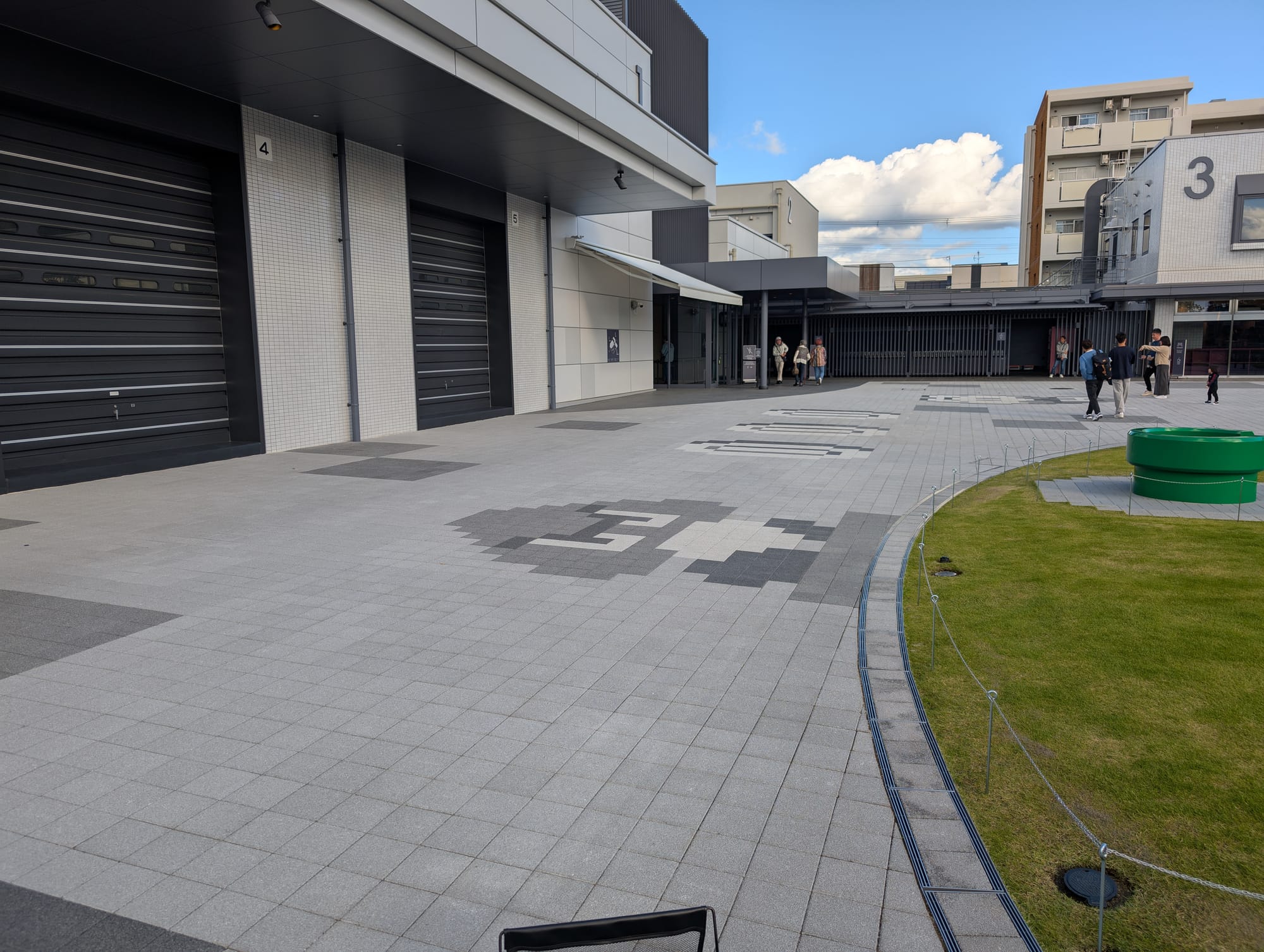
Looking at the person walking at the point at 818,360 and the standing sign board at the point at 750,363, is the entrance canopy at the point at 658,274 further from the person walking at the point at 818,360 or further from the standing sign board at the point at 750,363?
the person walking at the point at 818,360

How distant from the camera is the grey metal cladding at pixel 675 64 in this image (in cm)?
2753

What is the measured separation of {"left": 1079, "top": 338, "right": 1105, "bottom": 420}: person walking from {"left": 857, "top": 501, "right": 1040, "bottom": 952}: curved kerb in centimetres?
1527

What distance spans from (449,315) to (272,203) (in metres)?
5.80

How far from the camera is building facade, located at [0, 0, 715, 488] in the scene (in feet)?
34.0

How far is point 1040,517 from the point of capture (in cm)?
910

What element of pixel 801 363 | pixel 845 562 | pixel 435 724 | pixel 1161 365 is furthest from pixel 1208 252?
pixel 435 724

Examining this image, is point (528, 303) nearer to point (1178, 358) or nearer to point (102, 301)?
point (102, 301)

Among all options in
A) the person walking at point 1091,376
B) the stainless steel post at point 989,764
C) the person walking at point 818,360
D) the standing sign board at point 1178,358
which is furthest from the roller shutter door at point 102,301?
the standing sign board at point 1178,358

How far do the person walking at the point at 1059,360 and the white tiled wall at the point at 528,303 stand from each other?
21.5m

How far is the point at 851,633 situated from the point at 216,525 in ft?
20.8

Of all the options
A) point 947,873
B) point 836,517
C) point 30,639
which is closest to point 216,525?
point 30,639

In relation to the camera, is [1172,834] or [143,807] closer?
[1172,834]

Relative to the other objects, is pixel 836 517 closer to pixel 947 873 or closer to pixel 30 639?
pixel 947 873

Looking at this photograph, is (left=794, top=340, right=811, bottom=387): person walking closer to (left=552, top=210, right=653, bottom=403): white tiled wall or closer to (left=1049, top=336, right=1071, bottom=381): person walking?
(left=552, top=210, right=653, bottom=403): white tiled wall
